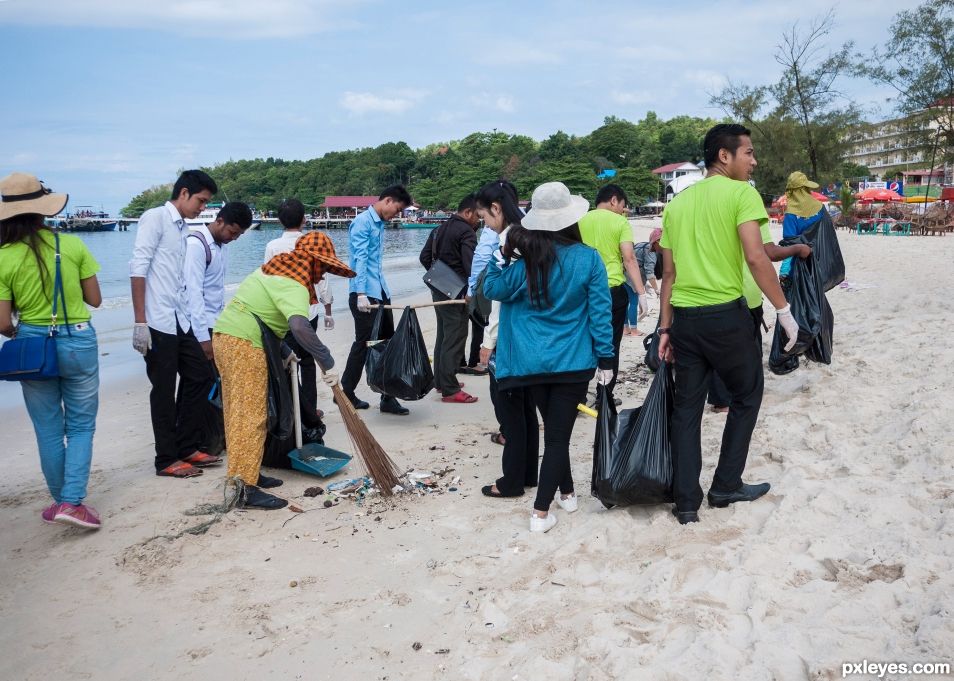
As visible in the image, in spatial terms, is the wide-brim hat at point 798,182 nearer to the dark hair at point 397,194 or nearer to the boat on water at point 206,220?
the dark hair at point 397,194

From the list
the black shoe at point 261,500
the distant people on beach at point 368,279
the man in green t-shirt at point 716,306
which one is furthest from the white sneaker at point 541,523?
the distant people on beach at point 368,279

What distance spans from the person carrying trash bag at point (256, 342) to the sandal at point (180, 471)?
2.20ft

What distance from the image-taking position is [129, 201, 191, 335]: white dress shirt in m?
4.22

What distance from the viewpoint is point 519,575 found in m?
3.04

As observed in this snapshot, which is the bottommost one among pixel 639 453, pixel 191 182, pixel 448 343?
pixel 639 453

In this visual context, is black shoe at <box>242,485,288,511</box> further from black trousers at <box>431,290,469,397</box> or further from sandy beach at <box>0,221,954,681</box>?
black trousers at <box>431,290,469,397</box>

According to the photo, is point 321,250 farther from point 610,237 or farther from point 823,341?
point 823,341

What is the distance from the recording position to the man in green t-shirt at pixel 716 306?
10.2ft

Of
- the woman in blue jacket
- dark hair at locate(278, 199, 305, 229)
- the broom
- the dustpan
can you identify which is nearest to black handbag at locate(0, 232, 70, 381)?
the dustpan

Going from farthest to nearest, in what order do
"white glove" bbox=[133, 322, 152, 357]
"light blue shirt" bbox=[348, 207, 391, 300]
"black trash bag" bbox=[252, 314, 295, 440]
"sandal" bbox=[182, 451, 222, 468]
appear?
"light blue shirt" bbox=[348, 207, 391, 300]
"sandal" bbox=[182, 451, 222, 468]
"white glove" bbox=[133, 322, 152, 357]
"black trash bag" bbox=[252, 314, 295, 440]

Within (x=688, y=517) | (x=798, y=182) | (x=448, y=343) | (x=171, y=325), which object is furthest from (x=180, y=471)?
(x=798, y=182)

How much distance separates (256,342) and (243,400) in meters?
0.33

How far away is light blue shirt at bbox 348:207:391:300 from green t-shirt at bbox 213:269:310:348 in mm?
1951

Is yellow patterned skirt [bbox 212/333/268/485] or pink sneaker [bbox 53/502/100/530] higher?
yellow patterned skirt [bbox 212/333/268/485]
